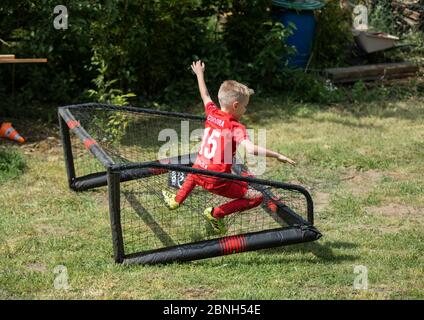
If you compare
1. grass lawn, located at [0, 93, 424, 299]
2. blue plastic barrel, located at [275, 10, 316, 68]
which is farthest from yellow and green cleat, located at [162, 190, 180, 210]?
blue plastic barrel, located at [275, 10, 316, 68]

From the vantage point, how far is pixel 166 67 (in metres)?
9.48

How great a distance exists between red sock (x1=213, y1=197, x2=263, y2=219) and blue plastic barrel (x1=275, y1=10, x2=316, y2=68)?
16.2ft

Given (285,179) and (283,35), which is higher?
(283,35)

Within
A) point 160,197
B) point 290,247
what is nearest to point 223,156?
point 290,247

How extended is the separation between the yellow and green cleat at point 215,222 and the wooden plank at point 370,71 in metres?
5.15

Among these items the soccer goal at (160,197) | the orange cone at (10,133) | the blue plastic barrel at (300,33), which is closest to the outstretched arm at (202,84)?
the soccer goal at (160,197)

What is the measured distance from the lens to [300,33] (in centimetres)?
1024

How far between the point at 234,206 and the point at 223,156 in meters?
0.41

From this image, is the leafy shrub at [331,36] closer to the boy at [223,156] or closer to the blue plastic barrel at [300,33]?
the blue plastic barrel at [300,33]

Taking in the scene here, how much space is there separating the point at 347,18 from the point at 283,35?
1723 mm

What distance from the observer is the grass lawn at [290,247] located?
4.86m
